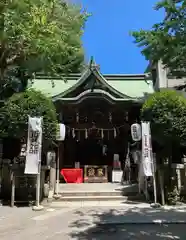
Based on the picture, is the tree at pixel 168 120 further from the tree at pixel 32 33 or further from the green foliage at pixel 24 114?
the tree at pixel 32 33

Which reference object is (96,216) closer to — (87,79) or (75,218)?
(75,218)

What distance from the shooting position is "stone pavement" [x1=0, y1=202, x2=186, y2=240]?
6030 millimetres

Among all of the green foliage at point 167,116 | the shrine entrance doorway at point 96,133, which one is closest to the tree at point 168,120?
the green foliage at point 167,116

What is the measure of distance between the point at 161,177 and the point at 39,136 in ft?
16.5

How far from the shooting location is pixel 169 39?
4918mm

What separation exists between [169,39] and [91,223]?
5.00 meters

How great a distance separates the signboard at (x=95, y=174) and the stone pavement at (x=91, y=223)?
19.3 ft

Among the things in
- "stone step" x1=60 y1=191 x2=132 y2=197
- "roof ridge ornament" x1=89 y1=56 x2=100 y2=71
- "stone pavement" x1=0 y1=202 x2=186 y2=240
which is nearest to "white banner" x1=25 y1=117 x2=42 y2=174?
"stone pavement" x1=0 y1=202 x2=186 y2=240

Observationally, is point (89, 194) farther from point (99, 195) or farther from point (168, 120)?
point (168, 120)

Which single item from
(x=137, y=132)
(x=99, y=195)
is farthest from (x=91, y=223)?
(x=137, y=132)

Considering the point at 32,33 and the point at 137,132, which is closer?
the point at 32,33

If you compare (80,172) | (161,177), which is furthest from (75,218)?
(80,172)

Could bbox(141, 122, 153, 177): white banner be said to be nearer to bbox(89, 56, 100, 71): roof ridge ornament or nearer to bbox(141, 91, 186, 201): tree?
bbox(141, 91, 186, 201): tree

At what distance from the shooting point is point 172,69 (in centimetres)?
540
